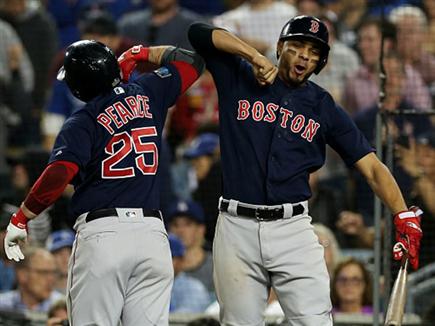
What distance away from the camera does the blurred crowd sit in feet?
27.5

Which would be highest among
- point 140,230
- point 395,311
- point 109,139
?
point 109,139

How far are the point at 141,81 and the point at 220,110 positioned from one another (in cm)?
40

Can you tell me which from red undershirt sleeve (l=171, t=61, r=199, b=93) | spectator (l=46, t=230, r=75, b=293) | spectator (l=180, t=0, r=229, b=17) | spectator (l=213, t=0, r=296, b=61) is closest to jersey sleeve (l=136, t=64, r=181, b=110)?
red undershirt sleeve (l=171, t=61, r=199, b=93)

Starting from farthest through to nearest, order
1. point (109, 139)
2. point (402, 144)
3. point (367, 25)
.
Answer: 1. point (367, 25)
2. point (402, 144)
3. point (109, 139)

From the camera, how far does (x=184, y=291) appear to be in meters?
8.56

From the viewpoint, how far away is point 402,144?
25.0ft

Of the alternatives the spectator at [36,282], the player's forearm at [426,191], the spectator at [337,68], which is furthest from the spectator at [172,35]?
the player's forearm at [426,191]

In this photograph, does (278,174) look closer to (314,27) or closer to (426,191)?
(314,27)

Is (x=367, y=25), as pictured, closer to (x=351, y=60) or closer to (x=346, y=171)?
(x=351, y=60)

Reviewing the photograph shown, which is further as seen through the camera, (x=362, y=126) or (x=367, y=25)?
(x=367, y=25)

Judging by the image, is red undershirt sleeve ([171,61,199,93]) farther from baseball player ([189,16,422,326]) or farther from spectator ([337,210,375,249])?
spectator ([337,210,375,249])

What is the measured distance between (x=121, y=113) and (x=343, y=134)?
1.05 metres

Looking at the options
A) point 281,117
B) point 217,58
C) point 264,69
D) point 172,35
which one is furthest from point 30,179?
point 264,69

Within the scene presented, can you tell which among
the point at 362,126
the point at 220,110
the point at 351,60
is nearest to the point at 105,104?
the point at 220,110
